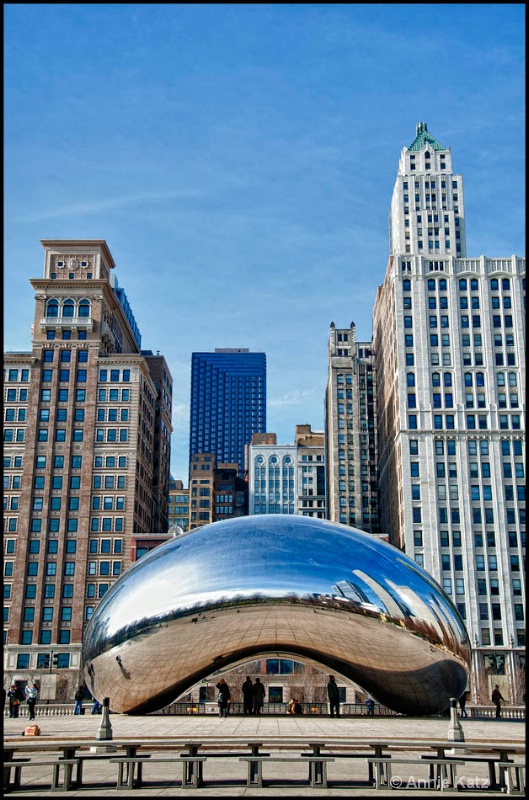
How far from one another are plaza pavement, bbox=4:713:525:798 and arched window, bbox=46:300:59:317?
71.1 meters

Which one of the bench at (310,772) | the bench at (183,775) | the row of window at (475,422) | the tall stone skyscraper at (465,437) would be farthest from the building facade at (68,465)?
the bench at (310,772)

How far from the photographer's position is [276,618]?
19.8m

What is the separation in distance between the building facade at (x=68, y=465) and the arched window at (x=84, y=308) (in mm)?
112

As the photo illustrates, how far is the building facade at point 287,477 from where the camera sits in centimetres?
15200

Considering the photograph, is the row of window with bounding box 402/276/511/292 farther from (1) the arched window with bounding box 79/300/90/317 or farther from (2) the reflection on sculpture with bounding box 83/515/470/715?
(2) the reflection on sculpture with bounding box 83/515/470/715

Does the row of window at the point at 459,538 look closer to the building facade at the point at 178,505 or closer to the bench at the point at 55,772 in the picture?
the bench at the point at 55,772

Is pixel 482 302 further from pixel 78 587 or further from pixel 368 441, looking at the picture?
pixel 78 587

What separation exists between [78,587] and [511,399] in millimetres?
49778

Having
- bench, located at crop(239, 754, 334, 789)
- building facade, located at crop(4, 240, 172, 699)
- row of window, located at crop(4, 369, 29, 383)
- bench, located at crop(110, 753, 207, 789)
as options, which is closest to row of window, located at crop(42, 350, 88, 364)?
building facade, located at crop(4, 240, 172, 699)

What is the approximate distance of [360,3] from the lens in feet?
19.4

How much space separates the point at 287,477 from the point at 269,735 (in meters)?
140

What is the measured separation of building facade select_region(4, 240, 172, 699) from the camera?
263 ft

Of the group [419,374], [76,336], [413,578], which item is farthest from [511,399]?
[413,578]

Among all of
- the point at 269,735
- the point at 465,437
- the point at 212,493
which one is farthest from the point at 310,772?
the point at 212,493
